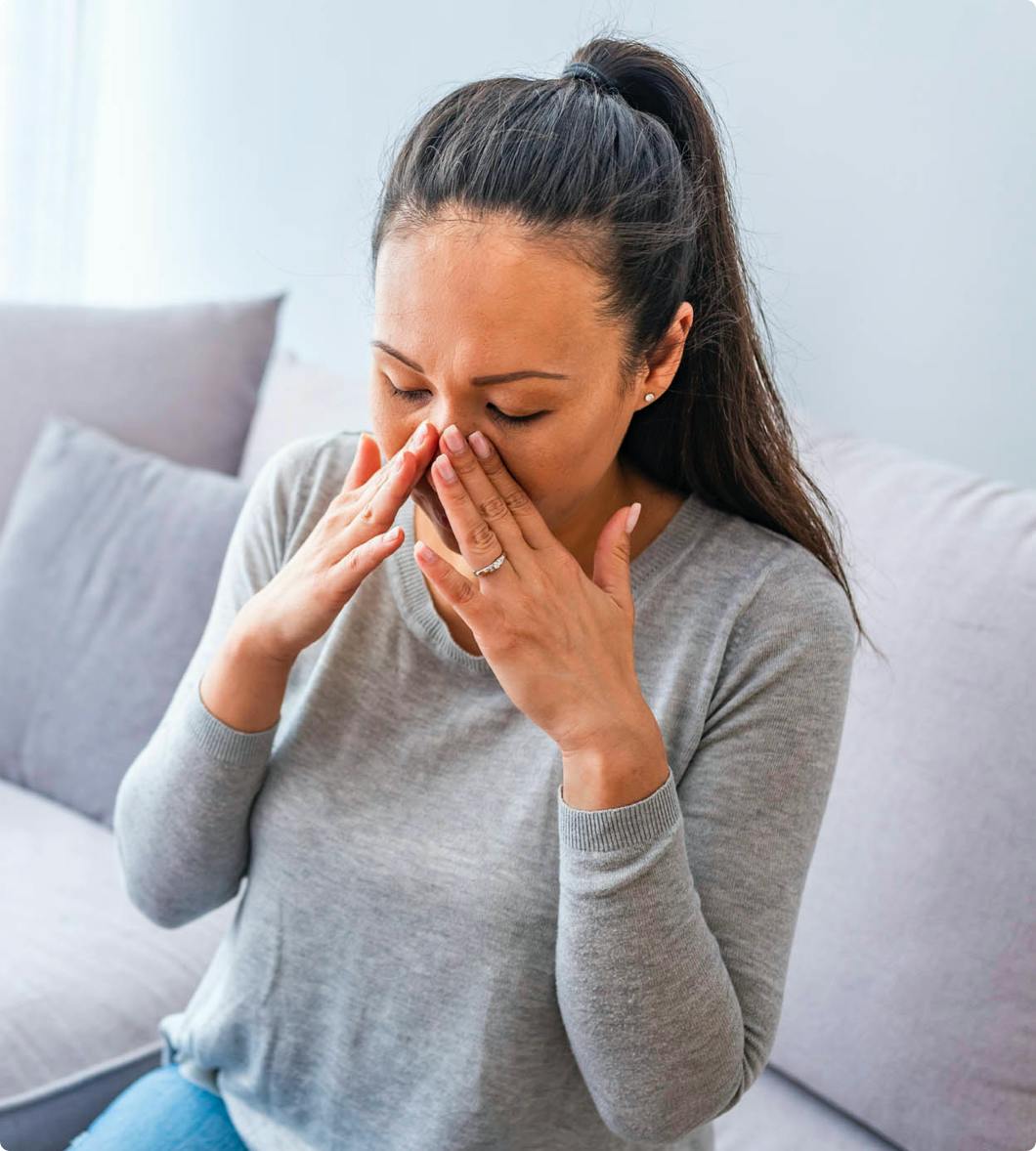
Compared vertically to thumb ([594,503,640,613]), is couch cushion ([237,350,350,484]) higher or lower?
lower

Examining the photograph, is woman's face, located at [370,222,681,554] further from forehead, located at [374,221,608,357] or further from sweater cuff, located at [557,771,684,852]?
sweater cuff, located at [557,771,684,852]

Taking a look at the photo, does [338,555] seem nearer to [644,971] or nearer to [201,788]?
[201,788]

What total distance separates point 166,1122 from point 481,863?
14.8 inches

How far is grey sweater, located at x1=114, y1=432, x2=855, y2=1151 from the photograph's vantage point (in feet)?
3.13

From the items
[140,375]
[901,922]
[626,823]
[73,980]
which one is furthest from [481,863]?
[140,375]

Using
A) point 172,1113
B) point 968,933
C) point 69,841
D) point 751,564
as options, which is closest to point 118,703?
point 69,841

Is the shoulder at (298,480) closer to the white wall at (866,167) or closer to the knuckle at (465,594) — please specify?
the white wall at (866,167)

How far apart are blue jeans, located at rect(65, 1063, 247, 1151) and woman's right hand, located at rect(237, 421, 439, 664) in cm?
41

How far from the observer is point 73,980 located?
55.4 inches

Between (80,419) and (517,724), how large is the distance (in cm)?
116

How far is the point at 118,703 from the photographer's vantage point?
1687mm

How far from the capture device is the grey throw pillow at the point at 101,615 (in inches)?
66.4

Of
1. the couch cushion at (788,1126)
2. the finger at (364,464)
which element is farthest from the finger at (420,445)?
the couch cushion at (788,1126)

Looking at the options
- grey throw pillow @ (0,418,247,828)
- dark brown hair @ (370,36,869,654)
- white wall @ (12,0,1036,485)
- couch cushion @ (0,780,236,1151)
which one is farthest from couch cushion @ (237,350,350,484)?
dark brown hair @ (370,36,869,654)
